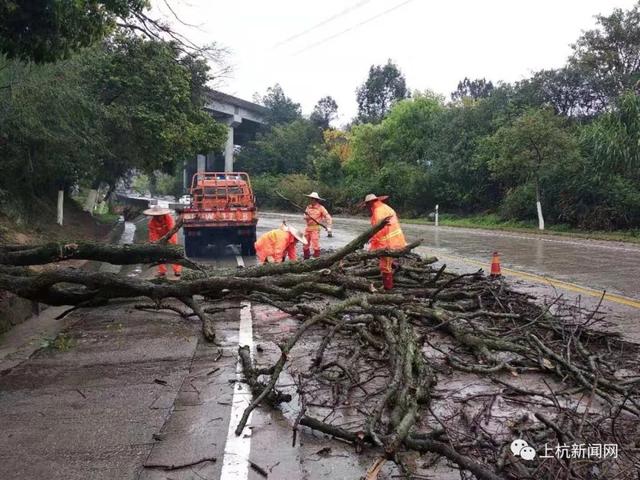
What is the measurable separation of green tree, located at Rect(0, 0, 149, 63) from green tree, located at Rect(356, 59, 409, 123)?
166ft

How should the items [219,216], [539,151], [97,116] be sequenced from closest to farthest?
1. [219,216]
2. [97,116]
3. [539,151]

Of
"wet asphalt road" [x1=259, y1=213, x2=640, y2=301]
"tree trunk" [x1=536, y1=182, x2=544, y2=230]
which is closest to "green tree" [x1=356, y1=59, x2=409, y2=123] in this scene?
"tree trunk" [x1=536, y1=182, x2=544, y2=230]

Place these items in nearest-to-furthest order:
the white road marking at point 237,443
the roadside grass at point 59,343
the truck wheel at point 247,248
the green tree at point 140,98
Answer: the white road marking at point 237,443 < the roadside grass at point 59,343 < the truck wheel at point 247,248 < the green tree at point 140,98

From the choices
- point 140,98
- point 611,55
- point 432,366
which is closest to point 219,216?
point 140,98

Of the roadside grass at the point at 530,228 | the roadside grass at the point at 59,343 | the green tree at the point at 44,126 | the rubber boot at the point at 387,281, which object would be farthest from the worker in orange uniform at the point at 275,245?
the roadside grass at the point at 530,228

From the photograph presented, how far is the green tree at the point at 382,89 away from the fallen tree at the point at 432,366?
5174 centimetres

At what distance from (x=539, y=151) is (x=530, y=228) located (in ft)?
11.0

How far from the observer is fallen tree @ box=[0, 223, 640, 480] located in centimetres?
347

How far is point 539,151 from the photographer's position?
24.9m

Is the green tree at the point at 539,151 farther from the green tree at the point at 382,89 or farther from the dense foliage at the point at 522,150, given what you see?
the green tree at the point at 382,89

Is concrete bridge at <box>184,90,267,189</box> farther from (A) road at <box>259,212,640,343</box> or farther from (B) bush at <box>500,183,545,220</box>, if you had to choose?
(A) road at <box>259,212,640,343</box>

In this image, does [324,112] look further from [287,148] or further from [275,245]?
[275,245]

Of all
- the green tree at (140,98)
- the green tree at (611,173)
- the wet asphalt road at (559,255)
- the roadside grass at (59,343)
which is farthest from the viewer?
the green tree at (611,173)

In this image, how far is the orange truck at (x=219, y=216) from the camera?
15.0 m
